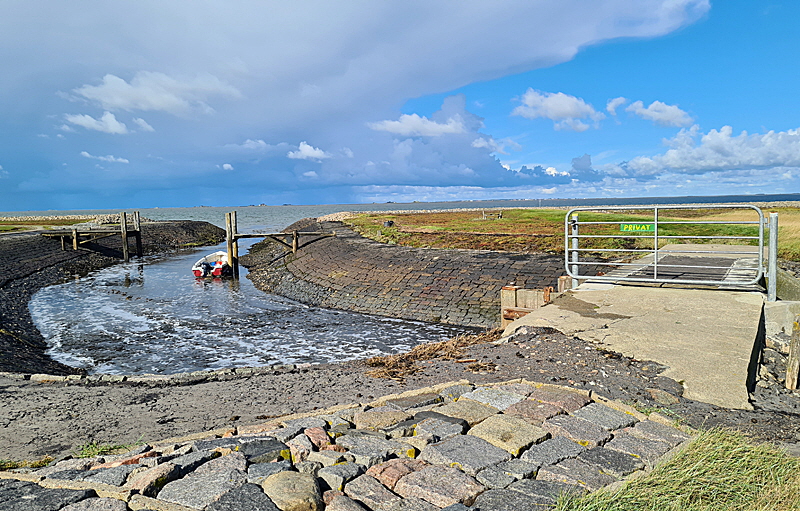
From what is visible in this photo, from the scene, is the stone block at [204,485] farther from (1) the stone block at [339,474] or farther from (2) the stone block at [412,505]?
(2) the stone block at [412,505]

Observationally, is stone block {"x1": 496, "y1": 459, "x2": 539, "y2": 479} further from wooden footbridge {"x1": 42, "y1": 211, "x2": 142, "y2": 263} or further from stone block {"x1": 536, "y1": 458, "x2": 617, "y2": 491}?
wooden footbridge {"x1": 42, "y1": 211, "x2": 142, "y2": 263}

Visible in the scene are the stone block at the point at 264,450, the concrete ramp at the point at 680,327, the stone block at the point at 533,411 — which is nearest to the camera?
the stone block at the point at 264,450

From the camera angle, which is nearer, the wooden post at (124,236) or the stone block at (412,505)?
the stone block at (412,505)

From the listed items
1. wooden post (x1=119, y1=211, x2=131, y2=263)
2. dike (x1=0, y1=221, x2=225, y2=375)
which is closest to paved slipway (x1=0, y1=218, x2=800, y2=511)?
dike (x1=0, y1=221, x2=225, y2=375)

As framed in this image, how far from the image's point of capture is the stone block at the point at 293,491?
313cm

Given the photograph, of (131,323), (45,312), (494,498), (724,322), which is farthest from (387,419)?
(45,312)

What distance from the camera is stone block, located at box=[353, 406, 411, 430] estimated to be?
462cm

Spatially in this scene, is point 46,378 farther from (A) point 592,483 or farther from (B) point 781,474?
(B) point 781,474

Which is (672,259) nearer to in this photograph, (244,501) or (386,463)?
(386,463)

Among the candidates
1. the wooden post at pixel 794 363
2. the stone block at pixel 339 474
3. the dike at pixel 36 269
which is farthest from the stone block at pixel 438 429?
the dike at pixel 36 269

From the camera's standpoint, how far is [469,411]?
4715 mm

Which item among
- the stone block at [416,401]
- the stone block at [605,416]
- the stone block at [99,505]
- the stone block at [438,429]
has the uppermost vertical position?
the stone block at [99,505]

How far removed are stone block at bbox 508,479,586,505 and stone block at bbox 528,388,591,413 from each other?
142 cm

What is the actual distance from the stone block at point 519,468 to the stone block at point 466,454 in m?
0.07
